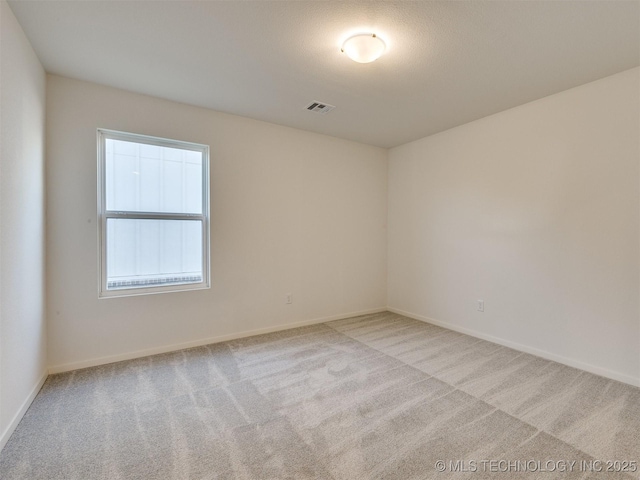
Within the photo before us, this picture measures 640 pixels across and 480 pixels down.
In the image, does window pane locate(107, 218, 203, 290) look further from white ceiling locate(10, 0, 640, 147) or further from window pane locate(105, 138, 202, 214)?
white ceiling locate(10, 0, 640, 147)

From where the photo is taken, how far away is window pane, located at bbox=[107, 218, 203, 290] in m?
2.82

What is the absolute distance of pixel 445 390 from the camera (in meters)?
2.26

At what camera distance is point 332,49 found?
215 centimetres

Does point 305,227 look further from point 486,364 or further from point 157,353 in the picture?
point 486,364

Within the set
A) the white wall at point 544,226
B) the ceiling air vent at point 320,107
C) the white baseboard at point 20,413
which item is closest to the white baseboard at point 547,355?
the white wall at point 544,226

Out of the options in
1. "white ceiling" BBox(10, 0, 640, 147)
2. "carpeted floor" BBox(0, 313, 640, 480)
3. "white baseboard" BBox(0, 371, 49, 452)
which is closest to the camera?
"carpeted floor" BBox(0, 313, 640, 480)

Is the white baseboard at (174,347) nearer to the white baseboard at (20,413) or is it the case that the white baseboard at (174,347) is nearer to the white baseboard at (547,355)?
the white baseboard at (20,413)

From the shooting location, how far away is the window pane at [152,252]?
2.82 meters

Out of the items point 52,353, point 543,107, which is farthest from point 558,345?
point 52,353

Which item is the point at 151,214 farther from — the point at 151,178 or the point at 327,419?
the point at 327,419

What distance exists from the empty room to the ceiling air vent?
0.05 meters

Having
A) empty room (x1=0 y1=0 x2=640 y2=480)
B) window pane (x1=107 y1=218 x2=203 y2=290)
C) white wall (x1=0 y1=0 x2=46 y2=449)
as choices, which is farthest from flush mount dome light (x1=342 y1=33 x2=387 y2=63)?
window pane (x1=107 y1=218 x2=203 y2=290)

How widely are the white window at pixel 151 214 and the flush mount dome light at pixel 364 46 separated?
1922 millimetres

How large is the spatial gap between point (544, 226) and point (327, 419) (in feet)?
8.82
